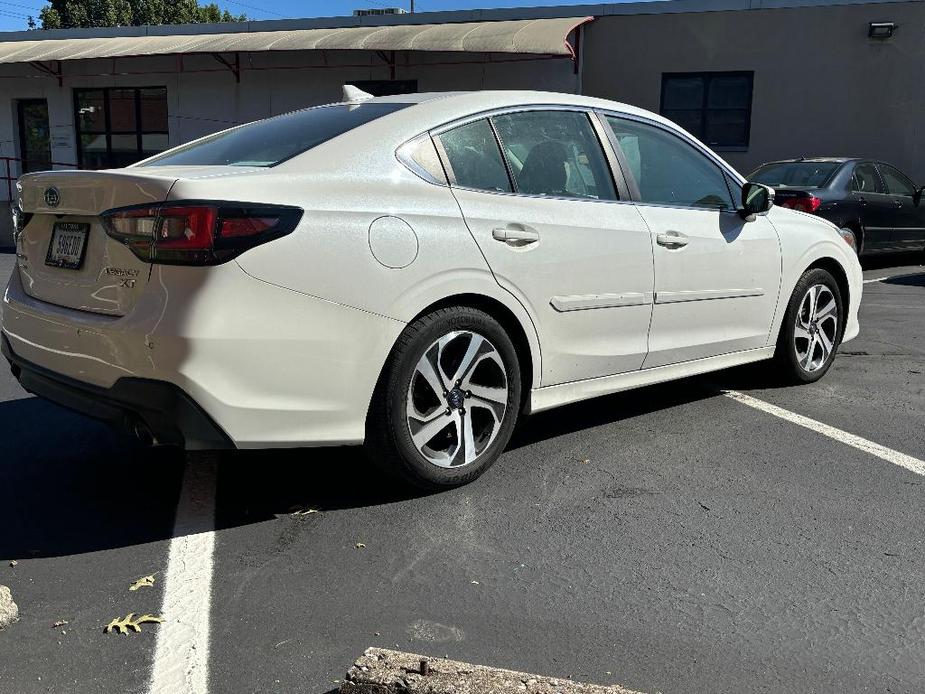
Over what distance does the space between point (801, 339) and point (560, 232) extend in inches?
91.2

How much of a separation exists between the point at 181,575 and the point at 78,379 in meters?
0.85

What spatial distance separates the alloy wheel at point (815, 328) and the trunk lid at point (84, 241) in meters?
3.83

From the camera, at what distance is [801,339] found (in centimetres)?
538

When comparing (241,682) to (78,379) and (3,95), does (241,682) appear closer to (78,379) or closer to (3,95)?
(78,379)

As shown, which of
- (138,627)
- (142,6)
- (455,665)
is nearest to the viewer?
(455,665)

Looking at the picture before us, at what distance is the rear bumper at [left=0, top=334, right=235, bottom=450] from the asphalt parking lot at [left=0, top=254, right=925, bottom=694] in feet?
1.32

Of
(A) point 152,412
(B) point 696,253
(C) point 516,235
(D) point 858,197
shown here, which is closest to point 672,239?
(B) point 696,253

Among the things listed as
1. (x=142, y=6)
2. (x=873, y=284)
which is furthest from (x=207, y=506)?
(x=142, y=6)

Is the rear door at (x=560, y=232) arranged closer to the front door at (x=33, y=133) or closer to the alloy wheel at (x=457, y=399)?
the alloy wheel at (x=457, y=399)

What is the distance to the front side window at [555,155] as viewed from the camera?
3857 millimetres

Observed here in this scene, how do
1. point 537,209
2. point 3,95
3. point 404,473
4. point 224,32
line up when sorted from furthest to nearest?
point 3,95 < point 224,32 < point 537,209 < point 404,473

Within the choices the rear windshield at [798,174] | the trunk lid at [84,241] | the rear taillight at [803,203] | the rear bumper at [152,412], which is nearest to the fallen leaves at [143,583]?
the rear bumper at [152,412]

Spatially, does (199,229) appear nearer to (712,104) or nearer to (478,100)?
(478,100)

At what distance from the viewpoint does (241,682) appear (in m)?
2.29
